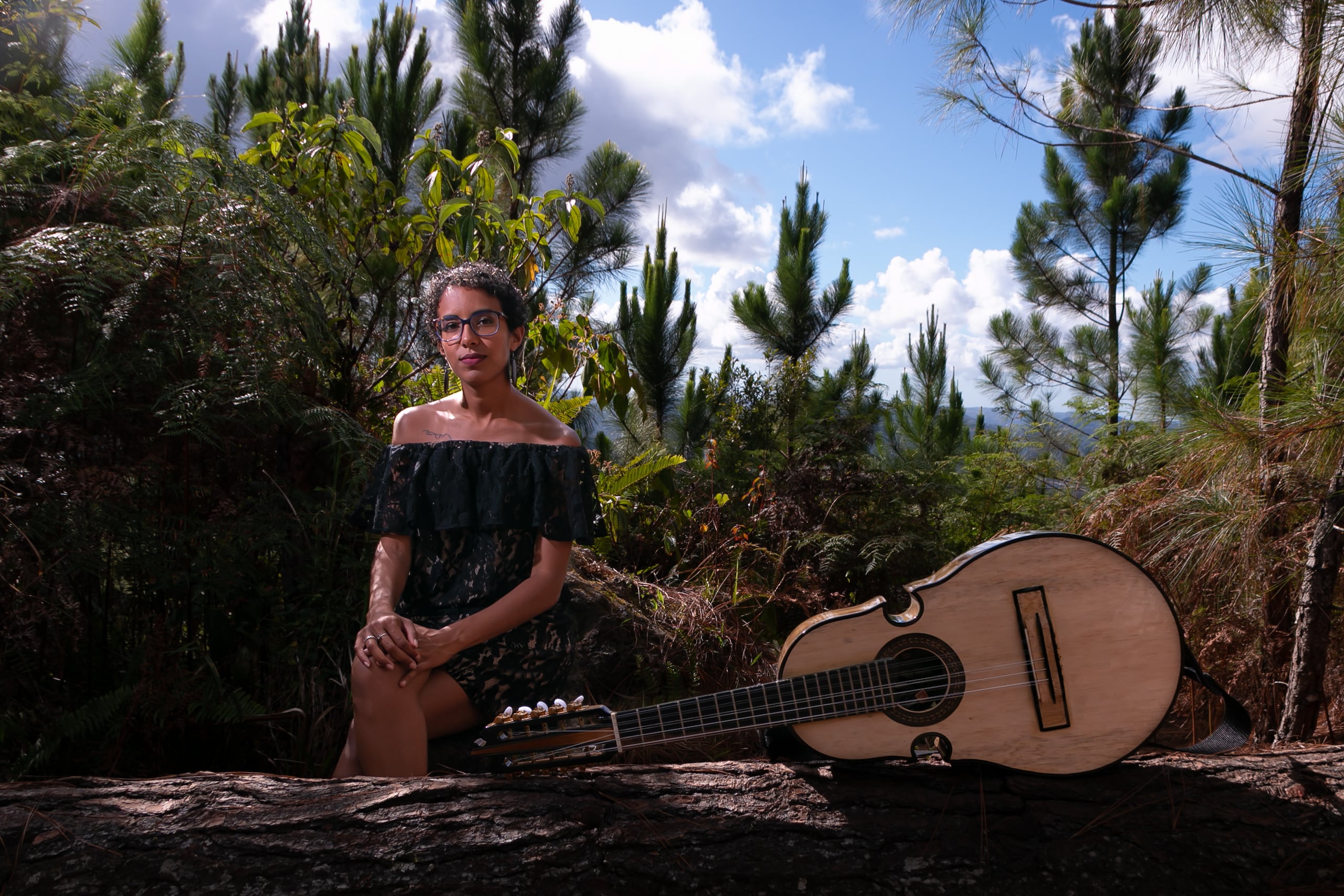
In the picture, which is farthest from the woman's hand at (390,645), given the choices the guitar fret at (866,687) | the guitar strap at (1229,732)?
the guitar strap at (1229,732)

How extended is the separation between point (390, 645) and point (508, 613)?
287 millimetres

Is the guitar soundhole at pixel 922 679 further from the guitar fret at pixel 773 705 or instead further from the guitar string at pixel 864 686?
the guitar fret at pixel 773 705

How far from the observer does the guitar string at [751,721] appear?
1.88 metres

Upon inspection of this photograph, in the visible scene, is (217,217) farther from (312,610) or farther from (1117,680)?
(1117,680)

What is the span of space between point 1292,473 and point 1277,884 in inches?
57.5

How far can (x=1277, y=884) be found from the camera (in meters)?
1.81

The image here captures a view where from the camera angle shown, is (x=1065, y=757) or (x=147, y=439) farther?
(x=147, y=439)

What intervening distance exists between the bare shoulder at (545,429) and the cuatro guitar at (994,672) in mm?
715

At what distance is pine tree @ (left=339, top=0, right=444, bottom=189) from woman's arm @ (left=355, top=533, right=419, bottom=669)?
8.70 metres

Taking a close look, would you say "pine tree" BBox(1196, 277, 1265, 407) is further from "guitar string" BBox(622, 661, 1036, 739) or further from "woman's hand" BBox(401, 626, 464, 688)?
"woman's hand" BBox(401, 626, 464, 688)

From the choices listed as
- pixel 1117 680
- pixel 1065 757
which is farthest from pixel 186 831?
pixel 1117 680

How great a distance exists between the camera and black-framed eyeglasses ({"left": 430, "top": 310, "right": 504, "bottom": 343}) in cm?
225

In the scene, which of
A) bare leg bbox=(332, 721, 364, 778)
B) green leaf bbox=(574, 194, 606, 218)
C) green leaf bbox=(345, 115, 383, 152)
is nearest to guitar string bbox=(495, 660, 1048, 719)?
bare leg bbox=(332, 721, 364, 778)

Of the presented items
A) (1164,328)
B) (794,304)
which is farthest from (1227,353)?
(794,304)
